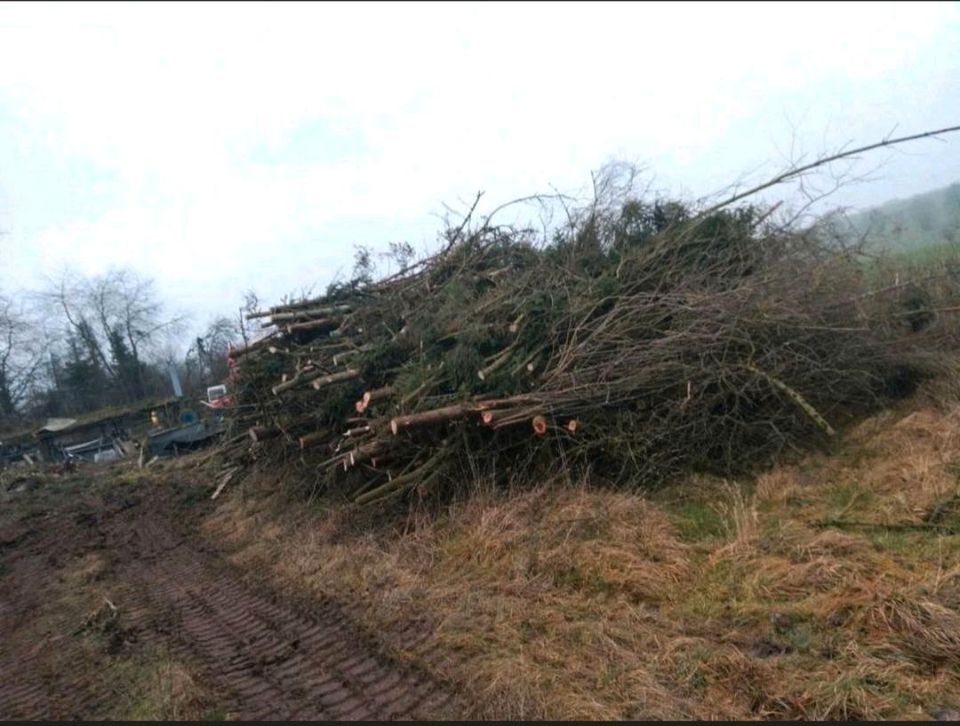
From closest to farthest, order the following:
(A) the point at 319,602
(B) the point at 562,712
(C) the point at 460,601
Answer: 1. (B) the point at 562,712
2. (C) the point at 460,601
3. (A) the point at 319,602

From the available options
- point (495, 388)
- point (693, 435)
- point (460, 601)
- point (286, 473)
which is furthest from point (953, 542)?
→ point (286, 473)

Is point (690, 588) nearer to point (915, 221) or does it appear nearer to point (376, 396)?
point (376, 396)

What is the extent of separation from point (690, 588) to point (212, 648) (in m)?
3.24

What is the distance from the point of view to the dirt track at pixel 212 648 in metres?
4.08

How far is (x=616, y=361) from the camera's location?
23.7 ft

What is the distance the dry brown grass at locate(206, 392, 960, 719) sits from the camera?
3.63m

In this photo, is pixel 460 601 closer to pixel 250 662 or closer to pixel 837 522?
pixel 250 662

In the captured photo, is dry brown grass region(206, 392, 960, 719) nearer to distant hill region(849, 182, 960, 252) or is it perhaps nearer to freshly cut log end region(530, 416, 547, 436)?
freshly cut log end region(530, 416, 547, 436)

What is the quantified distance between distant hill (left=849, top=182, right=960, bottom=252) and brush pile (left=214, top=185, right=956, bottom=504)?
34.0 inches

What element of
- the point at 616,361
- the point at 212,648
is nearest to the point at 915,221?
the point at 616,361

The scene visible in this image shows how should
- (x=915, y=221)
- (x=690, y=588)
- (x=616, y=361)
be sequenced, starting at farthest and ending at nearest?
(x=915, y=221) < (x=616, y=361) < (x=690, y=588)

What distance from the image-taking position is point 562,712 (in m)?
3.62

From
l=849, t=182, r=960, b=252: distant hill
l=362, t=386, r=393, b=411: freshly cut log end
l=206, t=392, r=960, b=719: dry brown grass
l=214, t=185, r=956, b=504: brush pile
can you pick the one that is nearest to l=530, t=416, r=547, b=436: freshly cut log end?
l=214, t=185, r=956, b=504: brush pile

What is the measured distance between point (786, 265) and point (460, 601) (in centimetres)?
547
